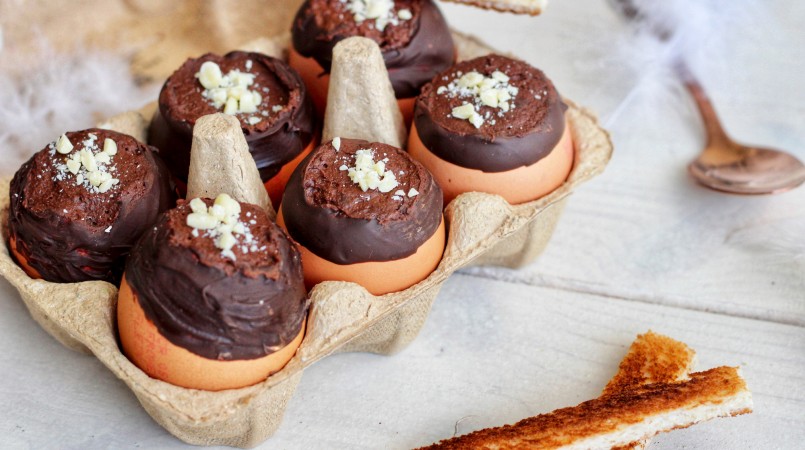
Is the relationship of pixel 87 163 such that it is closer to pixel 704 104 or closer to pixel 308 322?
pixel 308 322

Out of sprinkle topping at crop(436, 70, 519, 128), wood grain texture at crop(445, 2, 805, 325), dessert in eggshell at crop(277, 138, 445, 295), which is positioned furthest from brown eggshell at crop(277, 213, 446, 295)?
wood grain texture at crop(445, 2, 805, 325)

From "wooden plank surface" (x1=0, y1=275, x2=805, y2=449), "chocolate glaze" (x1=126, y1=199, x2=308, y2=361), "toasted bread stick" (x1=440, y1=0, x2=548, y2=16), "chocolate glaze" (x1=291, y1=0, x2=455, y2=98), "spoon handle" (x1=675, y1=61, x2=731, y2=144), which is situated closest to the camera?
"chocolate glaze" (x1=126, y1=199, x2=308, y2=361)

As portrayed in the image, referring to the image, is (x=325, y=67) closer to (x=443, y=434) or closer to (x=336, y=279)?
(x=336, y=279)

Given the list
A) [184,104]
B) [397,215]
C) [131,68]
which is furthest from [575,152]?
[131,68]

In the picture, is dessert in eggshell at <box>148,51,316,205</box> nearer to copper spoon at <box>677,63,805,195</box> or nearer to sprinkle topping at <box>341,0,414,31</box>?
sprinkle topping at <box>341,0,414,31</box>

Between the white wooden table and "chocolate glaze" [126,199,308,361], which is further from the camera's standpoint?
the white wooden table

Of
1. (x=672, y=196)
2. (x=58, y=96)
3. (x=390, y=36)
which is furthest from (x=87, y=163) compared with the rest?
(x=672, y=196)
